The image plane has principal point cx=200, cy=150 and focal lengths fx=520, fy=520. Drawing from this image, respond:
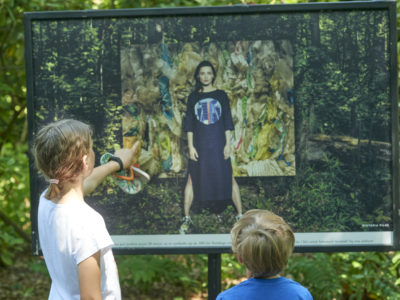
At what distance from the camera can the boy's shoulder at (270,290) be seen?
1.91 m

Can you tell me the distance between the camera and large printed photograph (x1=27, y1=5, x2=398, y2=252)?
10.1 feet

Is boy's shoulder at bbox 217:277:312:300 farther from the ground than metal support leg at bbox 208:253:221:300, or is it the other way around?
boy's shoulder at bbox 217:277:312:300

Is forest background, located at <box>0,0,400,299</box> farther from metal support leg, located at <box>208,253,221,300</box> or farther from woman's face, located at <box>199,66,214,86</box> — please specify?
metal support leg, located at <box>208,253,221,300</box>

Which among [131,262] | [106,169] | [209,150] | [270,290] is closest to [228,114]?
[209,150]

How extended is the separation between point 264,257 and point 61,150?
0.89m

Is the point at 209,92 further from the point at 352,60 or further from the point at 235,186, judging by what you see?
the point at 352,60

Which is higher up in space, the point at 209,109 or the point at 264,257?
the point at 209,109

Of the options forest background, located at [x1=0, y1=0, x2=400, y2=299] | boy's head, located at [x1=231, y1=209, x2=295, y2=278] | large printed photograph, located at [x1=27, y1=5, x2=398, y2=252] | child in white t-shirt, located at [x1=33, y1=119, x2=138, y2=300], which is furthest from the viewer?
forest background, located at [x1=0, y1=0, x2=400, y2=299]

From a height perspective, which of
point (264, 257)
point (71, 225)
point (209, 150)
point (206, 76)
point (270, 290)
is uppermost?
point (206, 76)

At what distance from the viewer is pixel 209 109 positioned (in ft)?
Result: 10.3

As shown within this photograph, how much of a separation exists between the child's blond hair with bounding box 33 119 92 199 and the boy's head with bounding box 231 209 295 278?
2.28ft

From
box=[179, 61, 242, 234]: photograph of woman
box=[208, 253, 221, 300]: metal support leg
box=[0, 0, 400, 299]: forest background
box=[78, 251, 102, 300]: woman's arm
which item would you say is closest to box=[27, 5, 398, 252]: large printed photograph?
box=[179, 61, 242, 234]: photograph of woman

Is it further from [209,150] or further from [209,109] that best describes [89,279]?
[209,109]

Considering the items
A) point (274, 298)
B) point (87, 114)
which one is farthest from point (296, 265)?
point (274, 298)
